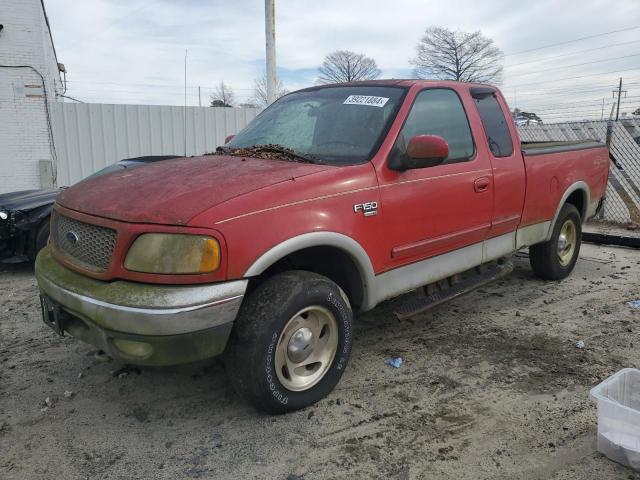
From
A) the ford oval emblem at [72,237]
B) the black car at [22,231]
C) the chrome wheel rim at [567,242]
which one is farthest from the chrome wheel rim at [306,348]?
the black car at [22,231]

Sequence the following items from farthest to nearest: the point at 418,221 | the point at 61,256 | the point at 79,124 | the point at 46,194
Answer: the point at 79,124, the point at 46,194, the point at 418,221, the point at 61,256

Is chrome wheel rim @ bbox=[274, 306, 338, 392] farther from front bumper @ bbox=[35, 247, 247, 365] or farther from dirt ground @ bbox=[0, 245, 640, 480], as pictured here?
front bumper @ bbox=[35, 247, 247, 365]

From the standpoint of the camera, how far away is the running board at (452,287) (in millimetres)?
3830

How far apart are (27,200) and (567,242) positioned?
6334 mm

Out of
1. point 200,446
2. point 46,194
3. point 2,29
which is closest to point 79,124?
point 2,29

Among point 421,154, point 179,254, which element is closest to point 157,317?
point 179,254

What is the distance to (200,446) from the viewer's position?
108 inches

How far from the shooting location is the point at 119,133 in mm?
11523

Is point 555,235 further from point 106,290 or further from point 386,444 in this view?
point 106,290

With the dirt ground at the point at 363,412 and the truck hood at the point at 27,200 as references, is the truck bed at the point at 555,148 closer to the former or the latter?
the dirt ground at the point at 363,412

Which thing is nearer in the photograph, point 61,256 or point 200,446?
point 200,446

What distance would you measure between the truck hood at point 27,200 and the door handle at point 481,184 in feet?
16.4

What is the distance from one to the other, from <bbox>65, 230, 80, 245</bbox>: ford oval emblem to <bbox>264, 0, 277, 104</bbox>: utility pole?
25.8 ft

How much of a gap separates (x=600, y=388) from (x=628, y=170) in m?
8.37
